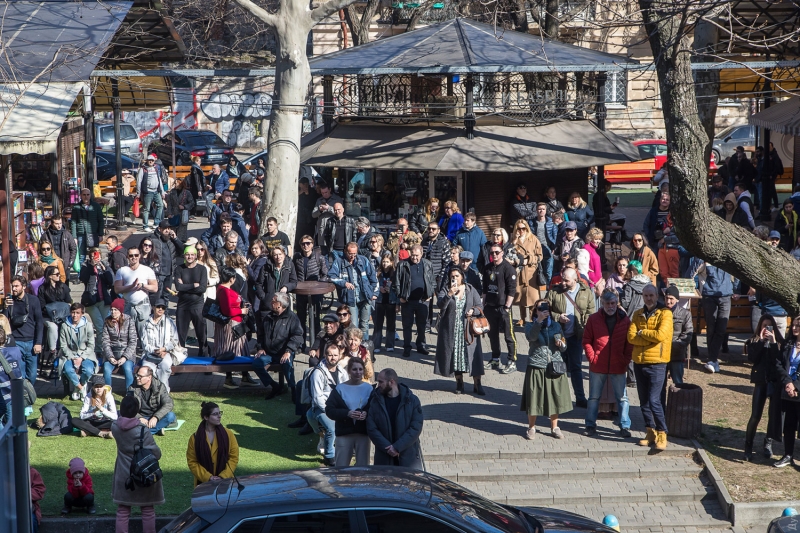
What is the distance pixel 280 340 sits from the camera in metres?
13.0

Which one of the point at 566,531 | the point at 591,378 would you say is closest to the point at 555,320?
the point at 591,378

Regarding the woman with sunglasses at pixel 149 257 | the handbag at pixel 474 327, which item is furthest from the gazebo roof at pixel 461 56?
the handbag at pixel 474 327

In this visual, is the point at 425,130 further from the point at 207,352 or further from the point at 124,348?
the point at 124,348

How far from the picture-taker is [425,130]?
70.0 feet

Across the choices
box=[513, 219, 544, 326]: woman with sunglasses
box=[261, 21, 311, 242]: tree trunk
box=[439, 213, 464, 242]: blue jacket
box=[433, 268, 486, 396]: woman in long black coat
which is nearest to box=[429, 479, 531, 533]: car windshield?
box=[433, 268, 486, 396]: woman in long black coat

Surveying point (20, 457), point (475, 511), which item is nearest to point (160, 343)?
point (475, 511)

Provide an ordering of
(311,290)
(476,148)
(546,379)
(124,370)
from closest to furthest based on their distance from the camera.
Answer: (546,379)
(124,370)
(311,290)
(476,148)

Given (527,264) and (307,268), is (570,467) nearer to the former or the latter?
(527,264)

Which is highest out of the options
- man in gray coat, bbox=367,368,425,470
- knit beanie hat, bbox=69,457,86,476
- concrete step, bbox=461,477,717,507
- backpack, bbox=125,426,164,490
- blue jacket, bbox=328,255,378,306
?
blue jacket, bbox=328,255,378,306

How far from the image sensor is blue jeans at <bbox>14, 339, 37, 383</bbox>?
13202 millimetres

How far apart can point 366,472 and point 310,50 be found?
36721 millimetres

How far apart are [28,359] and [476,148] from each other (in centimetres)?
1036

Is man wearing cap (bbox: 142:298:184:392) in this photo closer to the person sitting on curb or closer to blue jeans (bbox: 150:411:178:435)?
blue jeans (bbox: 150:411:178:435)

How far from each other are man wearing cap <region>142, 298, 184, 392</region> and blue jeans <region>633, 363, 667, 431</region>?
6.23 metres
